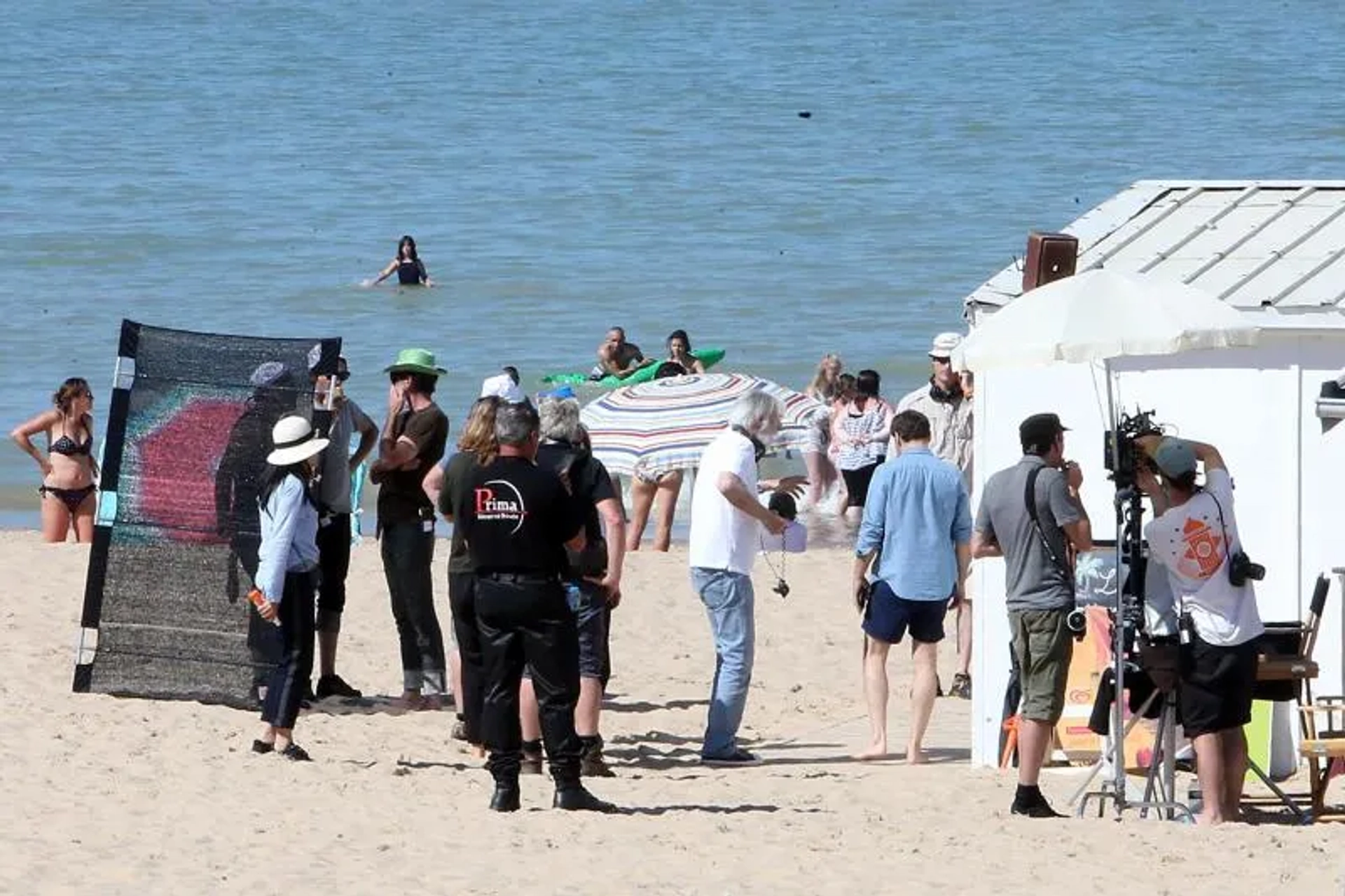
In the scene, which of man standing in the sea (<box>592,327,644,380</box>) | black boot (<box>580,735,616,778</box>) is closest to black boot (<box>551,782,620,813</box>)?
black boot (<box>580,735,616,778</box>)

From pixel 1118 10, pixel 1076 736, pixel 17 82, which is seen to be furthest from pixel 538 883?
pixel 1118 10

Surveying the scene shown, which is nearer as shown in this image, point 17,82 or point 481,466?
point 481,466

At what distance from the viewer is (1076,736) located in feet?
33.0

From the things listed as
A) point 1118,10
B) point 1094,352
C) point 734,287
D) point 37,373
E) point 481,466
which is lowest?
point 481,466

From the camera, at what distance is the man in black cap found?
28.8ft

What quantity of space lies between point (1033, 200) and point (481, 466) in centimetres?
3658

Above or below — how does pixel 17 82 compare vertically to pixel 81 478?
above

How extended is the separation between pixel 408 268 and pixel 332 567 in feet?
84.0

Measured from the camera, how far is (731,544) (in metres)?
10.1

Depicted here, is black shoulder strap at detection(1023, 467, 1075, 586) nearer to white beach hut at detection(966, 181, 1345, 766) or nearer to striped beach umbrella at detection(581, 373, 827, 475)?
white beach hut at detection(966, 181, 1345, 766)

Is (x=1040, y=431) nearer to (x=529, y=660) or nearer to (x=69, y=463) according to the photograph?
(x=529, y=660)

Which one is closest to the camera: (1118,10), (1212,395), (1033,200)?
(1212,395)

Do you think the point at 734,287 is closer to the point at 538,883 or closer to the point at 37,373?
the point at 37,373

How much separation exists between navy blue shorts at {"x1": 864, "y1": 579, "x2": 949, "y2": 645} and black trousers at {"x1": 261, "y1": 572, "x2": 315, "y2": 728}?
227 centimetres
